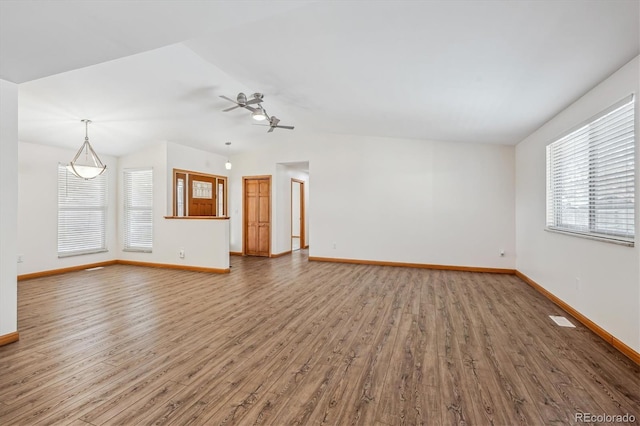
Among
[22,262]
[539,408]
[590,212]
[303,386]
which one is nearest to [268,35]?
[303,386]

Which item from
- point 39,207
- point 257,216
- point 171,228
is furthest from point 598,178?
point 39,207

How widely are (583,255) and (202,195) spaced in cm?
701

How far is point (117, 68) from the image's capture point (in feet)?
11.1

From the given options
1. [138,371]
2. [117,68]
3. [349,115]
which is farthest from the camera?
[349,115]

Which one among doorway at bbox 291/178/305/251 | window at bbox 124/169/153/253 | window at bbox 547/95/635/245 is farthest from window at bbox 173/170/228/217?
window at bbox 547/95/635/245

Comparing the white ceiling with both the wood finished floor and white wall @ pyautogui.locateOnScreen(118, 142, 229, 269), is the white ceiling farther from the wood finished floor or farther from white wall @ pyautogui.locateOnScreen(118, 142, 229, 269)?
the wood finished floor

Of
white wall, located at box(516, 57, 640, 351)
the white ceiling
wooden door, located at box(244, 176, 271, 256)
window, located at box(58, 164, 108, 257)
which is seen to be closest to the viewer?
the white ceiling

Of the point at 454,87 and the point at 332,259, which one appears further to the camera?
the point at 332,259

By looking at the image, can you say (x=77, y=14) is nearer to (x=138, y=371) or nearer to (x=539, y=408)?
(x=138, y=371)

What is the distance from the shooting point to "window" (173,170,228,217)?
6.43m

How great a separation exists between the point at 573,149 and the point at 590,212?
826mm

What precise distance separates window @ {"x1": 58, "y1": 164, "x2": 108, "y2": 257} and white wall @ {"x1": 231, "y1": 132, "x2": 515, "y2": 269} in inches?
158

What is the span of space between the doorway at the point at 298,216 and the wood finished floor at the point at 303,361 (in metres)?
4.86

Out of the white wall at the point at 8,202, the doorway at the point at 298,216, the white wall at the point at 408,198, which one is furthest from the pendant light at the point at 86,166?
the doorway at the point at 298,216
